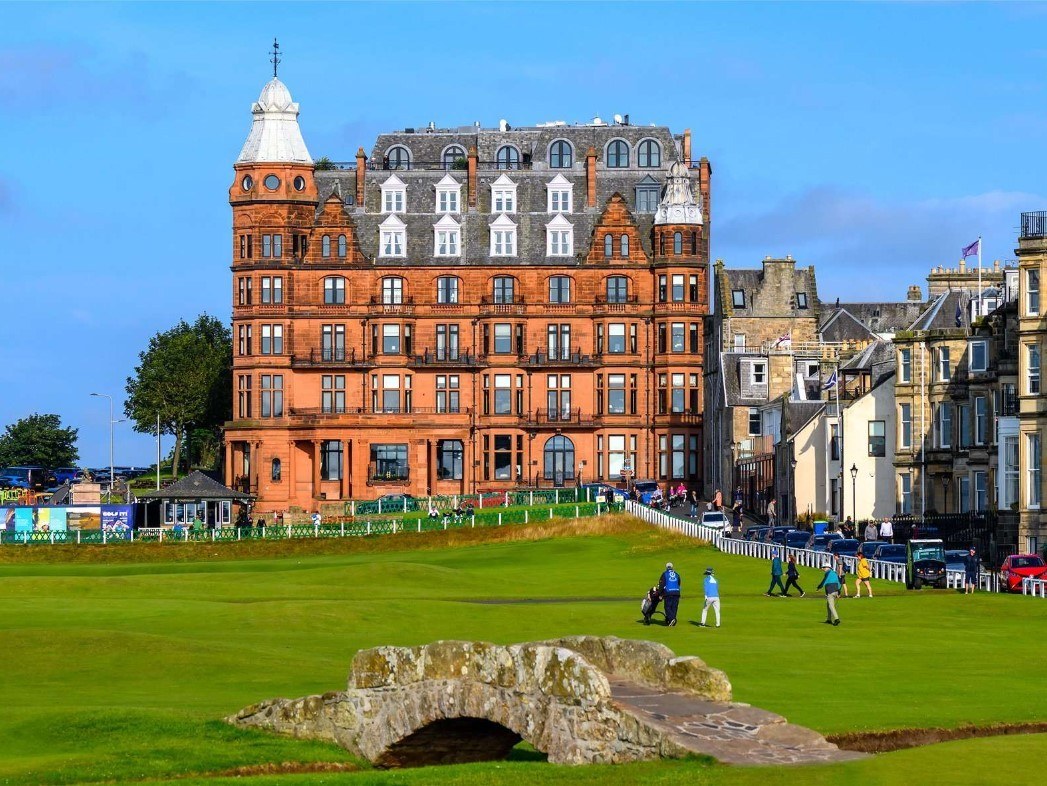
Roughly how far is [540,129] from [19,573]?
238 ft

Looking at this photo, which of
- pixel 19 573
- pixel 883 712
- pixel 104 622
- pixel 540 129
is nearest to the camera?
pixel 883 712

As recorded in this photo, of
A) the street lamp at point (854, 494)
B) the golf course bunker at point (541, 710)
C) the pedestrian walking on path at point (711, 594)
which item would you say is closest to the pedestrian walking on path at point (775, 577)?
the pedestrian walking on path at point (711, 594)

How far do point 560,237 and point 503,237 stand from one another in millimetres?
4356

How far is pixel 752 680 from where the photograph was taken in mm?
53969

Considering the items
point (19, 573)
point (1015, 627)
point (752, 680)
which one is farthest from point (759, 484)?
point (752, 680)

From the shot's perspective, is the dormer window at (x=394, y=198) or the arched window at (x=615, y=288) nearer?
the arched window at (x=615, y=288)

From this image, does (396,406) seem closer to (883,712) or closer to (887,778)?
(883,712)

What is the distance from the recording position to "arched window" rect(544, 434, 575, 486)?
16550 centimetres

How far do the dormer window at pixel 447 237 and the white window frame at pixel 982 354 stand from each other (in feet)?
183

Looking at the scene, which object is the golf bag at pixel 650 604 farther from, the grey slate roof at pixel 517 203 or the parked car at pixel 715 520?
the grey slate roof at pixel 517 203

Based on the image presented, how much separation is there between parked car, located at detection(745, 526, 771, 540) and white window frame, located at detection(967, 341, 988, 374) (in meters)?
14.5

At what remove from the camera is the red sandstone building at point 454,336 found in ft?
539

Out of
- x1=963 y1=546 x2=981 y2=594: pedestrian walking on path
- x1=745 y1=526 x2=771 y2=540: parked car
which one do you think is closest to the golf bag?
x1=963 y1=546 x2=981 y2=594: pedestrian walking on path

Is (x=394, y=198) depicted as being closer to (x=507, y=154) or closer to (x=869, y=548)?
(x=507, y=154)
